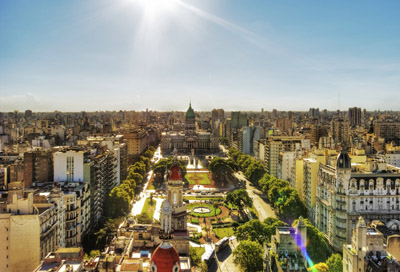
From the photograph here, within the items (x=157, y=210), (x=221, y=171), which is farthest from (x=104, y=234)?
(x=221, y=171)

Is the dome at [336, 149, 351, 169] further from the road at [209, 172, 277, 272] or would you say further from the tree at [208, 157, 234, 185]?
the tree at [208, 157, 234, 185]

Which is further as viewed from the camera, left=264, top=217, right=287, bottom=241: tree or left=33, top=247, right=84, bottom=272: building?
left=264, top=217, right=287, bottom=241: tree

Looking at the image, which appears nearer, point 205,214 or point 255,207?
point 205,214

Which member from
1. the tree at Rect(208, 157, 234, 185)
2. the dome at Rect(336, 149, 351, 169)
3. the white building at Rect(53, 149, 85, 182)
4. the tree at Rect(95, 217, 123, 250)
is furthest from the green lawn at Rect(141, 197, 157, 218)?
the dome at Rect(336, 149, 351, 169)

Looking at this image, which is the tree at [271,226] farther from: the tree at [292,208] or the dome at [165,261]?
the dome at [165,261]

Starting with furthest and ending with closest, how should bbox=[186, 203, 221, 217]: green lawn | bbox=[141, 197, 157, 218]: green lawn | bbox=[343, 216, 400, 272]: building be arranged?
1. bbox=[141, 197, 157, 218]: green lawn
2. bbox=[186, 203, 221, 217]: green lawn
3. bbox=[343, 216, 400, 272]: building

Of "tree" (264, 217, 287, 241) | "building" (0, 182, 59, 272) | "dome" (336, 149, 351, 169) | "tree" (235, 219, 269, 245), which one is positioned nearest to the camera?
"building" (0, 182, 59, 272)

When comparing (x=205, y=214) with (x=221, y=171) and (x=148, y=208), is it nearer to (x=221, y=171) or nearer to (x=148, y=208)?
(x=148, y=208)
